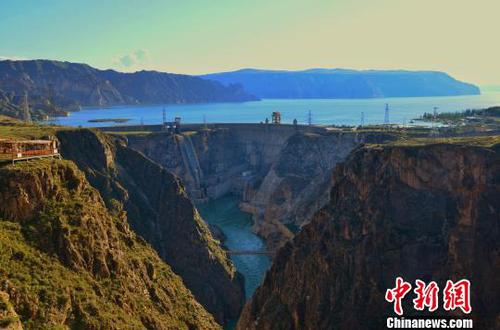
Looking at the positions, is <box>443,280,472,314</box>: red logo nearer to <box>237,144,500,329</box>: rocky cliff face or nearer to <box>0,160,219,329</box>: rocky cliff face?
<box>237,144,500,329</box>: rocky cliff face

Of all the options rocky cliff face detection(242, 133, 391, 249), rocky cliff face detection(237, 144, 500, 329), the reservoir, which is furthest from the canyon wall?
rocky cliff face detection(237, 144, 500, 329)

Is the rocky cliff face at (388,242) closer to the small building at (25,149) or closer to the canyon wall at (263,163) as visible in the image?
the small building at (25,149)

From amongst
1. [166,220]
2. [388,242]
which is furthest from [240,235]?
[388,242]

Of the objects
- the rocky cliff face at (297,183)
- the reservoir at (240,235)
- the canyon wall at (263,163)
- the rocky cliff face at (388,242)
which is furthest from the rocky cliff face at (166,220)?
the canyon wall at (263,163)

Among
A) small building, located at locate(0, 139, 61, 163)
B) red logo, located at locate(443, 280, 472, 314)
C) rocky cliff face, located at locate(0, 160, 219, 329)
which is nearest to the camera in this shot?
rocky cliff face, located at locate(0, 160, 219, 329)

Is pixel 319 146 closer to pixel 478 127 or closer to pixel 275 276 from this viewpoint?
pixel 478 127

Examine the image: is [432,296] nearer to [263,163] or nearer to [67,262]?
[67,262]
